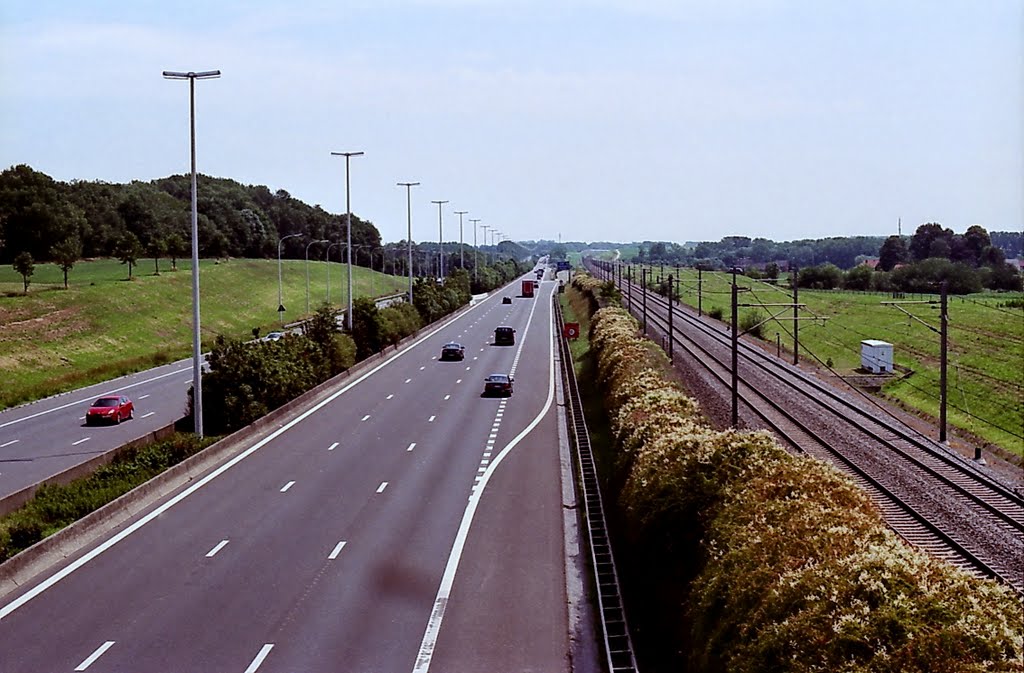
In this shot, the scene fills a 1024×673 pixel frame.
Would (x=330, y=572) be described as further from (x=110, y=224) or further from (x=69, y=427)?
(x=110, y=224)

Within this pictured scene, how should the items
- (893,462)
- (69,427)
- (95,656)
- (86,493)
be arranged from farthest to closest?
(69,427)
(893,462)
(86,493)
(95,656)

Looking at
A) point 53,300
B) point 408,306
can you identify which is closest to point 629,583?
point 408,306

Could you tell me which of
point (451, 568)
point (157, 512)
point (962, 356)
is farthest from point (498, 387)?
point (451, 568)

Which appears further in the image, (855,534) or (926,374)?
(926,374)

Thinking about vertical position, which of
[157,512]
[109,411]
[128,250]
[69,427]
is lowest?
[157,512]

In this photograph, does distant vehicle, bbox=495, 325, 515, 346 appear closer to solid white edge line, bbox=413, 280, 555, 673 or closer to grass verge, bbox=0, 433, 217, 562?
solid white edge line, bbox=413, 280, 555, 673

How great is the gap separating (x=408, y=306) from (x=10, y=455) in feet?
160

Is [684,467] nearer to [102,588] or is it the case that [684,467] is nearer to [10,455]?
[102,588]

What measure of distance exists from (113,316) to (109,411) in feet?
157

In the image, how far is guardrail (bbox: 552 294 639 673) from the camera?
1897 cm

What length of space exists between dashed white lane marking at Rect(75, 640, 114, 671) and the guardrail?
9645 mm

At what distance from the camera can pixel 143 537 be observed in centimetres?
2684

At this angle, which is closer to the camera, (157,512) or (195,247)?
(157,512)

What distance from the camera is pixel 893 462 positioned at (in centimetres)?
3325
